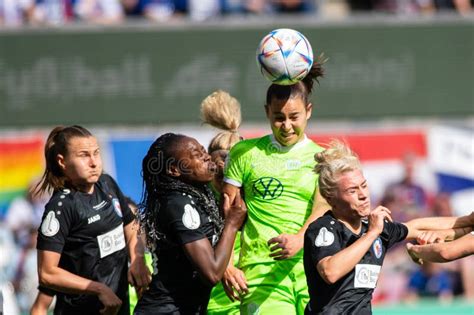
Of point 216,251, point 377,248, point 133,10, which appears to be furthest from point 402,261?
point 216,251

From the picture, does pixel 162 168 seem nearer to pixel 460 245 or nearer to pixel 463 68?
pixel 460 245

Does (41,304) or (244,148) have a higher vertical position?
(244,148)

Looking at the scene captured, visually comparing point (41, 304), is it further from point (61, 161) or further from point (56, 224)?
point (61, 161)

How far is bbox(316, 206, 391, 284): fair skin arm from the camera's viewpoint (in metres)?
5.27

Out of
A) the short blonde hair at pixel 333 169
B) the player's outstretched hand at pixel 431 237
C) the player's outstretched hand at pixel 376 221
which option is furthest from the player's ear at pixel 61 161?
the player's outstretched hand at pixel 431 237

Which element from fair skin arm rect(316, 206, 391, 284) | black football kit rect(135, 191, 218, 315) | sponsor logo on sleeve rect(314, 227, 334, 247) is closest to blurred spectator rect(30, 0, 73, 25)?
black football kit rect(135, 191, 218, 315)

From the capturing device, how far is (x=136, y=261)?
6586mm

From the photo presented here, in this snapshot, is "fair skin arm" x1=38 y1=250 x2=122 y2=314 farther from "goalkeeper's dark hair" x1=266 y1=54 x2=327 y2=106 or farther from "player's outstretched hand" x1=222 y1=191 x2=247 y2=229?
"goalkeeper's dark hair" x1=266 y1=54 x2=327 y2=106

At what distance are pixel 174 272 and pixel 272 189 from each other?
0.99 meters

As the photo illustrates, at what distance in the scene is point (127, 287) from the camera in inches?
265

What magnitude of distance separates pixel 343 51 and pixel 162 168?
28.9 ft

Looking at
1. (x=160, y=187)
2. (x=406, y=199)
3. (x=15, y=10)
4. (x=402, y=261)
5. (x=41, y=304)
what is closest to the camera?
(x=160, y=187)

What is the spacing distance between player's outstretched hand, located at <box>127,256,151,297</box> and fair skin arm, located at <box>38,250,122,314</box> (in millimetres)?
185

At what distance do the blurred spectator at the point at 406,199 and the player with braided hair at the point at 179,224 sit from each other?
325 inches
